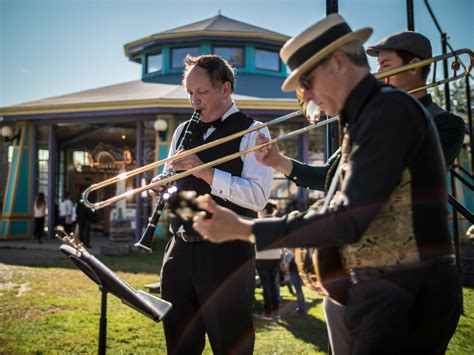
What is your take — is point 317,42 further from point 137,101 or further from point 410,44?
point 137,101

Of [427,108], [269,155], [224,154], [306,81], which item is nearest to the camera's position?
[306,81]

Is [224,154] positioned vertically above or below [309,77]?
below

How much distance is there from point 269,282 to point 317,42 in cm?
561

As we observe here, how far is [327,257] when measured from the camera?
1926mm

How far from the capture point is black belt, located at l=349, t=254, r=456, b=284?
1.75 m

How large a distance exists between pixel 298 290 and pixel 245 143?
182 inches

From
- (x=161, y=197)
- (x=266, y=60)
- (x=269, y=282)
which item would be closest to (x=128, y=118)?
(x=266, y=60)

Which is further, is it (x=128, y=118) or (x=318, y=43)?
(x=128, y=118)

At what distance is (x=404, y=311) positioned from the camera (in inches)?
67.6

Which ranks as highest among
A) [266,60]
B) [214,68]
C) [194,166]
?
[266,60]

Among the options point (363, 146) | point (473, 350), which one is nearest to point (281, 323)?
point (473, 350)

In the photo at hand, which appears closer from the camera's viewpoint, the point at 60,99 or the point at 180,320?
the point at 180,320

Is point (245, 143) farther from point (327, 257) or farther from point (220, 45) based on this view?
point (220, 45)

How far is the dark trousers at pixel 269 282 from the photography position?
22.8 feet
